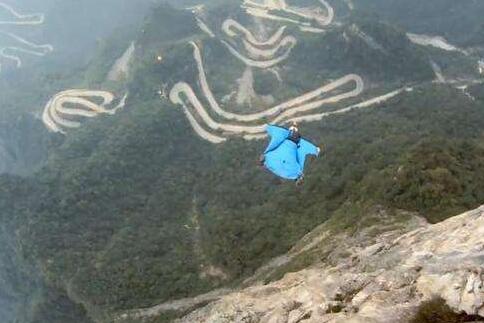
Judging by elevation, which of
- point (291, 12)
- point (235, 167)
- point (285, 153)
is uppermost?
point (291, 12)

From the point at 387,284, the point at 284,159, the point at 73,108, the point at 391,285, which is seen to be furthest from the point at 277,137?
the point at 73,108

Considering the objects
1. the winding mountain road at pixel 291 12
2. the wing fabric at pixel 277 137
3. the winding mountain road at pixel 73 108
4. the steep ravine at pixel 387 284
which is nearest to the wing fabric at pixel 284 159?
the wing fabric at pixel 277 137

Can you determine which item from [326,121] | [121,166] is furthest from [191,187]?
[326,121]

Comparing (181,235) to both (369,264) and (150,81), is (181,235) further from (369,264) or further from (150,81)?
(369,264)

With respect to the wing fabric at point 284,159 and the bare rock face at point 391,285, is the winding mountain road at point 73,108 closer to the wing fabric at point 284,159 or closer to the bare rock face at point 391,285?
the wing fabric at point 284,159

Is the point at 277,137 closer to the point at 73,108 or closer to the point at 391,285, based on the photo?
the point at 391,285

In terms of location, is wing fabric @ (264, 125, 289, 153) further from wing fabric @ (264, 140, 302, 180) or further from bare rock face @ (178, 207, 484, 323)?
bare rock face @ (178, 207, 484, 323)

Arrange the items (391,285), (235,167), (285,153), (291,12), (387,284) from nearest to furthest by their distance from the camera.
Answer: (391,285) < (387,284) < (285,153) < (235,167) < (291,12)

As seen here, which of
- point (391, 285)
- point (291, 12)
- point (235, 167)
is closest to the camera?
point (391, 285)
